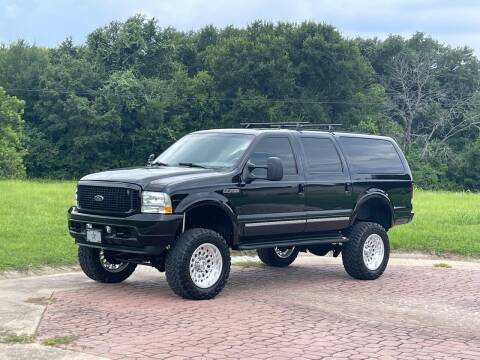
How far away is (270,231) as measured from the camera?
1038 cm

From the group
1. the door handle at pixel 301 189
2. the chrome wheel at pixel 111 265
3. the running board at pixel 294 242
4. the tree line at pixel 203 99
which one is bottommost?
the chrome wheel at pixel 111 265

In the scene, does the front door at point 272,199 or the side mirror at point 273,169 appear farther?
the front door at point 272,199

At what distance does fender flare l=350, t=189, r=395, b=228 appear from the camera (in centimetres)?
1156

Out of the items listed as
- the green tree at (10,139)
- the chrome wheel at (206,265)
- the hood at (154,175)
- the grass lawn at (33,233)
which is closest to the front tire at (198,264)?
the chrome wheel at (206,265)

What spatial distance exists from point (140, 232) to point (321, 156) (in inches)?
134

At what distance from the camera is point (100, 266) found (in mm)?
10672

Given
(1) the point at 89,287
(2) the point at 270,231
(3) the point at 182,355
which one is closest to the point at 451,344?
(3) the point at 182,355

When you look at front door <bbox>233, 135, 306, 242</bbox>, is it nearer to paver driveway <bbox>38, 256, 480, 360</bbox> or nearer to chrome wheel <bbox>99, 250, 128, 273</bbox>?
paver driveway <bbox>38, 256, 480, 360</bbox>

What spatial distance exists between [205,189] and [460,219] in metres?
11.9

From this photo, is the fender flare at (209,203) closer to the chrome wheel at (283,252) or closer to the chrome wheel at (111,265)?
the chrome wheel at (111,265)

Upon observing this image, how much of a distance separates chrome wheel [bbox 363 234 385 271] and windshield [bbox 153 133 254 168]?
264cm

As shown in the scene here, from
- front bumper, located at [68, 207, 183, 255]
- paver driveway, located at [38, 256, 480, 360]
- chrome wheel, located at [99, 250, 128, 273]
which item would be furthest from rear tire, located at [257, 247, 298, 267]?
front bumper, located at [68, 207, 183, 255]

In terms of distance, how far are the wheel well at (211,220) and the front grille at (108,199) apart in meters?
0.75

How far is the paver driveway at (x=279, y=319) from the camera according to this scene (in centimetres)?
711
